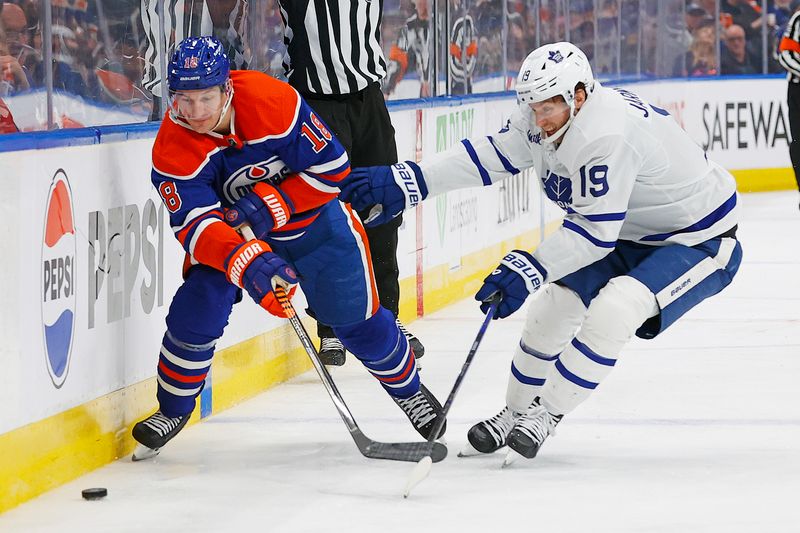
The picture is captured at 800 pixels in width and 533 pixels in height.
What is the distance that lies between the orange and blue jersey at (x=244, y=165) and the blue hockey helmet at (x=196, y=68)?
0.15 metres

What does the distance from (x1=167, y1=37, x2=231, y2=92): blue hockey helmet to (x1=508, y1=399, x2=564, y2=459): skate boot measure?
103 cm

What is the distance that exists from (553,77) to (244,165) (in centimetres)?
77

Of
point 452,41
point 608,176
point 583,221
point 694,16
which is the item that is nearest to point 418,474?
point 583,221

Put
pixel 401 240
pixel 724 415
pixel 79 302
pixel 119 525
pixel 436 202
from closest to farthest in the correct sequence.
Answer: pixel 119 525 < pixel 79 302 < pixel 724 415 < pixel 401 240 < pixel 436 202

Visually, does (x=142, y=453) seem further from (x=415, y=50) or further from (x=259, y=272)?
(x=415, y=50)

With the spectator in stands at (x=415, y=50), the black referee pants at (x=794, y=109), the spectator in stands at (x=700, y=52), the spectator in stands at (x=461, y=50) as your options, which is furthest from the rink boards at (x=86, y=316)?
the spectator in stands at (x=700, y=52)

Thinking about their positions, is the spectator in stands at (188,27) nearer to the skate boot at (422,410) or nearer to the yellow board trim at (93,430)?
the yellow board trim at (93,430)

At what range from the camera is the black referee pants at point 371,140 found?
4.88 m

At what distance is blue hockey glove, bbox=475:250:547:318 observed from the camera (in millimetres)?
3346

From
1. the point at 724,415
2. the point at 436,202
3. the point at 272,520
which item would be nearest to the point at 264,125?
the point at 272,520

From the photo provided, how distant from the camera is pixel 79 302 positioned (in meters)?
3.45

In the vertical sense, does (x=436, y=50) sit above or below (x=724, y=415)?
above

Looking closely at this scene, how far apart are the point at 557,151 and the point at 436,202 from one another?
2.82 metres

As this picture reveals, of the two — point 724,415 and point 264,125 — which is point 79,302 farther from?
point 724,415
